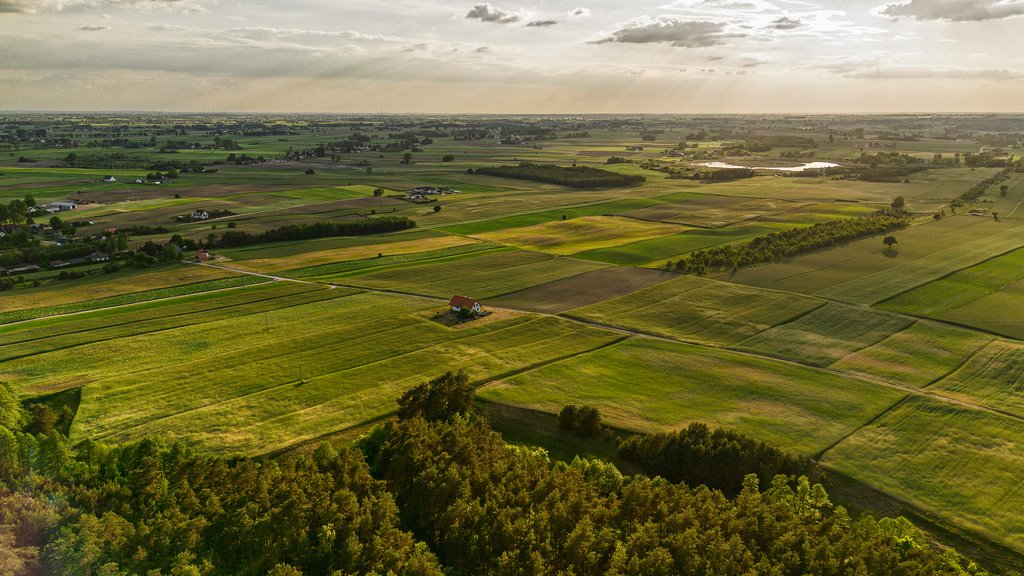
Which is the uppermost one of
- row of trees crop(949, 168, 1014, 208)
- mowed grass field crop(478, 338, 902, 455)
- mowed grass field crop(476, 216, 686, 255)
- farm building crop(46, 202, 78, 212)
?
row of trees crop(949, 168, 1014, 208)

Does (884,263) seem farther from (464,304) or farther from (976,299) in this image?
(464,304)

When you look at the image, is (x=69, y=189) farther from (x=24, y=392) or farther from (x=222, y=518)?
(x=222, y=518)

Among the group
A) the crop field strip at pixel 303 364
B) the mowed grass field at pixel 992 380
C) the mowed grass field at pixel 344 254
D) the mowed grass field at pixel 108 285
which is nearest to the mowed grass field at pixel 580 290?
the crop field strip at pixel 303 364

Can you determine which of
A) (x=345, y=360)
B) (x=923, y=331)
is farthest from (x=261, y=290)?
(x=923, y=331)

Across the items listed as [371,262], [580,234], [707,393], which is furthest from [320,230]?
[707,393]

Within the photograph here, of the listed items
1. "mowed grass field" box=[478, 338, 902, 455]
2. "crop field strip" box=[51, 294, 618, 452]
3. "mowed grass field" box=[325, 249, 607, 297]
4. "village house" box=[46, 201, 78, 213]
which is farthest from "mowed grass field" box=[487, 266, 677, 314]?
"village house" box=[46, 201, 78, 213]

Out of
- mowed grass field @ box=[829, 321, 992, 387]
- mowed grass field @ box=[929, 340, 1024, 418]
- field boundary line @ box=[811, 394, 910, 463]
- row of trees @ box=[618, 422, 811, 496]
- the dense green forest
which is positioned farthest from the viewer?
mowed grass field @ box=[829, 321, 992, 387]

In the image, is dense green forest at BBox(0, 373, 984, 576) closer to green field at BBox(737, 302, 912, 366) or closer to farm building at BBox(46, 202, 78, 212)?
green field at BBox(737, 302, 912, 366)
